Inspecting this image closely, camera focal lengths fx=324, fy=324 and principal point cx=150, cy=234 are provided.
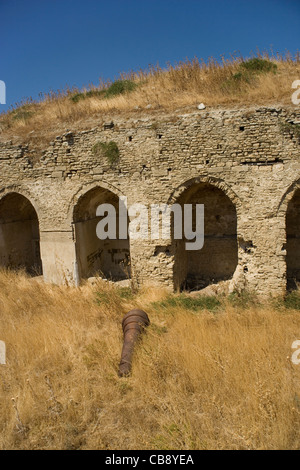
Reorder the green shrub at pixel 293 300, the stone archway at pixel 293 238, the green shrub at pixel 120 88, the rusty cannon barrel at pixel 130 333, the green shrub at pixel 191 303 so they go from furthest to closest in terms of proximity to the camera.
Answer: the green shrub at pixel 120 88 < the stone archway at pixel 293 238 < the green shrub at pixel 191 303 < the green shrub at pixel 293 300 < the rusty cannon barrel at pixel 130 333

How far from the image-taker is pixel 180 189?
8.63 meters

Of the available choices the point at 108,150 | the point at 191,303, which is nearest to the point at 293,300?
the point at 191,303

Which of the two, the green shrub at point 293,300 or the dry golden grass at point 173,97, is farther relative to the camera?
the dry golden grass at point 173,97

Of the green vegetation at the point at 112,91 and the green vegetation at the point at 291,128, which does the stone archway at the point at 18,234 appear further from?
the green vegetation at the point at 291,128

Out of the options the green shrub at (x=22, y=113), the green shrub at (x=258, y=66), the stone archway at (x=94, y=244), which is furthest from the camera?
the green shrub at (x=22, y=113)

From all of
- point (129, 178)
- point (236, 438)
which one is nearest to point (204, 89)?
point (129, 178)

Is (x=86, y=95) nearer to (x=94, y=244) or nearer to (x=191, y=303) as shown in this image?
(x=94, y=244)

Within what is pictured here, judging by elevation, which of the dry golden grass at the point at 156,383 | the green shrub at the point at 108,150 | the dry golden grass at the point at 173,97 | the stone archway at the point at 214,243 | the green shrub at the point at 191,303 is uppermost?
the dry golden grass at the point at 173,97

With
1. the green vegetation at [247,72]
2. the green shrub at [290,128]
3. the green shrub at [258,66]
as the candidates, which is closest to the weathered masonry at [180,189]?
the green shrub at [290,128]

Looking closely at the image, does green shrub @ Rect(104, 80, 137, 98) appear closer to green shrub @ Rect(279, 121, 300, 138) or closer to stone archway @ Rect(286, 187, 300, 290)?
green shrub @ Rect(279, 121, 300, 138)

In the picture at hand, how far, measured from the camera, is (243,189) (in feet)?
26.6

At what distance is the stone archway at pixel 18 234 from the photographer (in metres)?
11.2

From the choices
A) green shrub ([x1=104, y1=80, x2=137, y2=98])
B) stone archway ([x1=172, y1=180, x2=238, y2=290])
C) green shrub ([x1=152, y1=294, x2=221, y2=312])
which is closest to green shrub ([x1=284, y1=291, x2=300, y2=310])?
green shrub ([x1=152, y1=294, x2=221, y2=312])

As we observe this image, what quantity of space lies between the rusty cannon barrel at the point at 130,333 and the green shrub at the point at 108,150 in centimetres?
472
